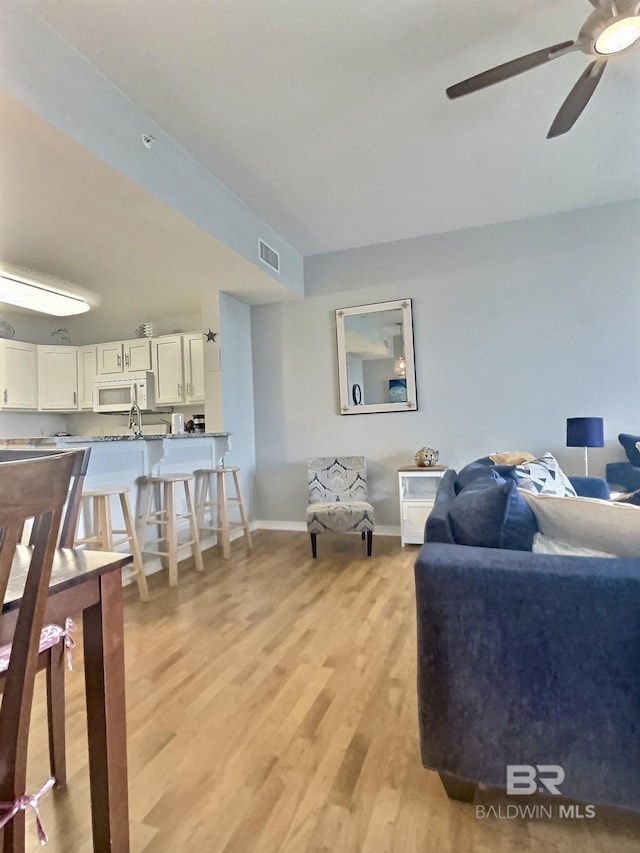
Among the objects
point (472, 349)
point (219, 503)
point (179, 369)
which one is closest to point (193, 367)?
point (179, 369)

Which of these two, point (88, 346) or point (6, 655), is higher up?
point (88, 346)

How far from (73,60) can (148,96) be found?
368mm

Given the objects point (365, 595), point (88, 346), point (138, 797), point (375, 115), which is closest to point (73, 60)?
point (375, 115)

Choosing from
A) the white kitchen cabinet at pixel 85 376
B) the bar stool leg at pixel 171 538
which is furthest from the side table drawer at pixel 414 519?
the white kitchen cabinet at pixel 85 376

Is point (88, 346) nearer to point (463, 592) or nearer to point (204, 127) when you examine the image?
point (204, 127)

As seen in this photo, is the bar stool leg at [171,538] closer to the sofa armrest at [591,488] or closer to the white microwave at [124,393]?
the white microwave at [124,393]

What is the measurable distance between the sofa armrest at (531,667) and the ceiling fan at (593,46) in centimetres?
200

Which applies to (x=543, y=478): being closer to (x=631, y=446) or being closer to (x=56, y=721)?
(x=631, y=446)

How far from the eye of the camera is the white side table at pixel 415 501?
144 inches

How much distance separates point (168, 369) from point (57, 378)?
1583 mm

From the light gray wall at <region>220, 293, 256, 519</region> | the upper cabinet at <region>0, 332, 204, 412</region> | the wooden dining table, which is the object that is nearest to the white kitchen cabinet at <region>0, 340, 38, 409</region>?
the upper cabinet at <region>0, 332, 204, 412</region>

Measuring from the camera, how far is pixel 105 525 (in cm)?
258

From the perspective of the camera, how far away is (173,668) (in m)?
1.91

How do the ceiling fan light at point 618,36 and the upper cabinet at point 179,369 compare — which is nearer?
the ceiling fan light at point 618,36
